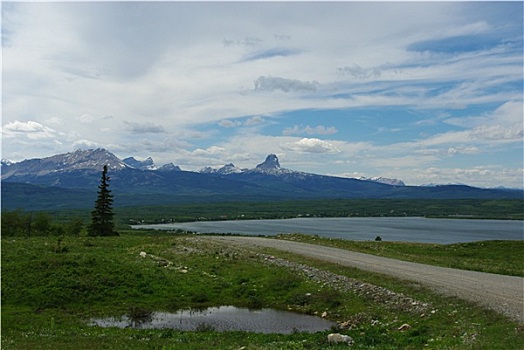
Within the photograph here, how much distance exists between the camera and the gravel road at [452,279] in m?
22.8

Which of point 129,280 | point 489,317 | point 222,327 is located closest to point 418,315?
point 489,317

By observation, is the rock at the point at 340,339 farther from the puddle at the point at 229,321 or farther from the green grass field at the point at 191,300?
the puddle at the point at 229,321

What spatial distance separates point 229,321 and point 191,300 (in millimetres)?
5639

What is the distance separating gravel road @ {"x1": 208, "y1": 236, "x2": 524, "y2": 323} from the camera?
22798mm

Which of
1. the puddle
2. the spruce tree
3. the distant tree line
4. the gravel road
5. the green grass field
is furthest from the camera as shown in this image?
the distant tree line

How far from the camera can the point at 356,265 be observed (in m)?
35.3

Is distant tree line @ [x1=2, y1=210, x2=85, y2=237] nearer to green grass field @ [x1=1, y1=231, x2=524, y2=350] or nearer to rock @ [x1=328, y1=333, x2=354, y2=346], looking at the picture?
green grass field @ [x1=1, y1=231, x2=524, y2=350]

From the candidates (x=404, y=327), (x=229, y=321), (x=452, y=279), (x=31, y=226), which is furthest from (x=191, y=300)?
(x=31, y=226)

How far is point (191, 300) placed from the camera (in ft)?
103

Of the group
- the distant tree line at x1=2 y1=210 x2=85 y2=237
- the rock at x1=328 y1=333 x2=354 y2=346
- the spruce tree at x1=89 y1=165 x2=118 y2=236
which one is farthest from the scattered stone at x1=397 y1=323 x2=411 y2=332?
the distant tree line at x1=2 y1=210 x2=85 y2=237

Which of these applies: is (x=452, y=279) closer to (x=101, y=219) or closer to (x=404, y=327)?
(x=404, y=327)

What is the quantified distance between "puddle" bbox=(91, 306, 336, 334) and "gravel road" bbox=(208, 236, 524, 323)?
301 inches

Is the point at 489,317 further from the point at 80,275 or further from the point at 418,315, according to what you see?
the point at 80,275

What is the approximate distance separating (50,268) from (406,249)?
3842 centimetres
